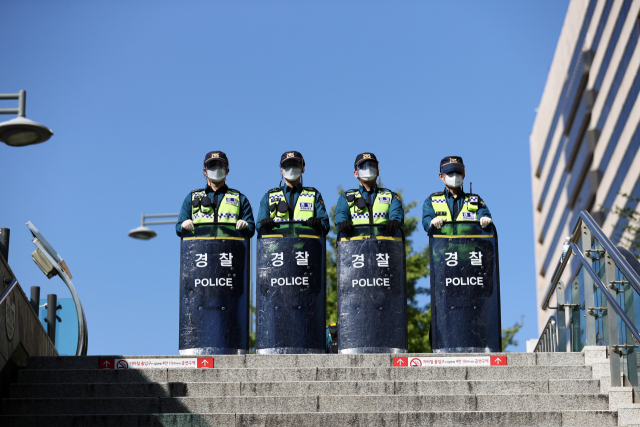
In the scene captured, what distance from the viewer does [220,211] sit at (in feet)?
43.7

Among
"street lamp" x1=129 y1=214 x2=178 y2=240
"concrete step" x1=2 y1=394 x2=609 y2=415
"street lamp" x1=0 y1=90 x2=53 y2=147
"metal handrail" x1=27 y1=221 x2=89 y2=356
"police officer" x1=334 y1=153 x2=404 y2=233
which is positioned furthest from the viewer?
"street lamp" x1=129 y1=214 x2=178 y2=240

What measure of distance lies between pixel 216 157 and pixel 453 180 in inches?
120

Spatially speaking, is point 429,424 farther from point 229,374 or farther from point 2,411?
point 2,411

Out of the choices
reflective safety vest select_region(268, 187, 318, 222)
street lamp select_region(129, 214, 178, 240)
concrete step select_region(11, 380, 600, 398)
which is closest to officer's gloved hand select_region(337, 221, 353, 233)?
reflective safety vest select_region(268, 187, 318, 222)

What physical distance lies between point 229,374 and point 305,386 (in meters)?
0.92

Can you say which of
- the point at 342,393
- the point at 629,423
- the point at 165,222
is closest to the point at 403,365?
the point at 342,393

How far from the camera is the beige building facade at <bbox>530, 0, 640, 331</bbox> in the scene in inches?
1853

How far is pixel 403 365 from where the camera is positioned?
37.0 feet

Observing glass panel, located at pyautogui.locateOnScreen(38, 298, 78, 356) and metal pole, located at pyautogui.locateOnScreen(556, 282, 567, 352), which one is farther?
glass panel, located at pyautogui.locateOnScreen(38, 298, 78, 356)

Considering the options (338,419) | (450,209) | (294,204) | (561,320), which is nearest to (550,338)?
(561,320)

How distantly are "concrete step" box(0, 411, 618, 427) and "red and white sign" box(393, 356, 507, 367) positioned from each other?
1.67 m

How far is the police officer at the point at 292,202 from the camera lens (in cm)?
1316

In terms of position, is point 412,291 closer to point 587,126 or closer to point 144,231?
point 144,231

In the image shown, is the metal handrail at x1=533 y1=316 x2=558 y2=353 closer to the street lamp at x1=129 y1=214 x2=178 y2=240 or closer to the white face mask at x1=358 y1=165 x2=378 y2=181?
the white face mask at x1=358 y1=165 x2=378 y2=181
